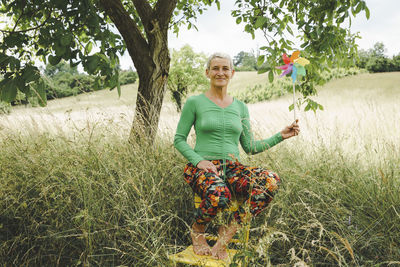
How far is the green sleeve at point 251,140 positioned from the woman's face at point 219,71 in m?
0.35

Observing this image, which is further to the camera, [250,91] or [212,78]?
[250,91]

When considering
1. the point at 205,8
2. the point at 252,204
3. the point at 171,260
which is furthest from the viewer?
the point at 205,8

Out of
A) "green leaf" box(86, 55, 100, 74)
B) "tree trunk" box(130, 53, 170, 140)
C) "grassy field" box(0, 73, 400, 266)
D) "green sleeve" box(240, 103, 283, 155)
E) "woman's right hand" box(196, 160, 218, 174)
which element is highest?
"green leaf" box(86, 55, 100, 74)

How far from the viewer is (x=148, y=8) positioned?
3752 millimetres

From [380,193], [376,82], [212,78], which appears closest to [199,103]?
[212,78]

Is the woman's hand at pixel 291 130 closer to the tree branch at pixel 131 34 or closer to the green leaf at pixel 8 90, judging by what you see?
the tree branch at pixel 131 34

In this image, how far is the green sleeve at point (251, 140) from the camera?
104 inches

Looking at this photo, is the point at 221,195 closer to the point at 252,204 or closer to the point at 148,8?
the point at 252,204

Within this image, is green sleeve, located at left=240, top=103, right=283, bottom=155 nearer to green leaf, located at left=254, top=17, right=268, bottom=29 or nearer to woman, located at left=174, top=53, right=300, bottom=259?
woman, located at left=174, top=53, right=300, bottom=259

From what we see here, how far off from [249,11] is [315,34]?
1298 millimetres

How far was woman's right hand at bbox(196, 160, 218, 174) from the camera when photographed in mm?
2240

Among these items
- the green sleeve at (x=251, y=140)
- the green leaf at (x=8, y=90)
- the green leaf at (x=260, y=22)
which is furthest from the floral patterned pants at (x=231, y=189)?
the green leaf at (x=8, y=90)

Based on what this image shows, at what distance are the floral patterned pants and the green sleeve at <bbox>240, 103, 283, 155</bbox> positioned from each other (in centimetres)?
38

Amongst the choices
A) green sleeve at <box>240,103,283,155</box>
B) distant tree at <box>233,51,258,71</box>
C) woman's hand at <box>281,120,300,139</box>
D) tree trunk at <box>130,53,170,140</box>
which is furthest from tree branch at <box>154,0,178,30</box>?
distant tree at <box>233,51,258,71</box>
